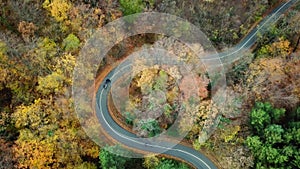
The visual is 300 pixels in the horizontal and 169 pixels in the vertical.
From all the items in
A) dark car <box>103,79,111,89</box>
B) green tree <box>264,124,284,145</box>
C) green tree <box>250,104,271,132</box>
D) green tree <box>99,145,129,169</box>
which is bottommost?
green tree <box>99,145,129,169</box>

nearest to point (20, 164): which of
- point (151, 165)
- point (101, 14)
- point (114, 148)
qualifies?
point (114, 148)

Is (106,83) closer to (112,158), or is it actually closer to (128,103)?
(128,103)

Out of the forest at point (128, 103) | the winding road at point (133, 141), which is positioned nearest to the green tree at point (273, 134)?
the forest at point (128, 103)

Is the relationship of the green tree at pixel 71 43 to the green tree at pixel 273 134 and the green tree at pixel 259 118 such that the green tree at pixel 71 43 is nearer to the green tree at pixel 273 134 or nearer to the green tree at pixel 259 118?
the green tree at pixel 259 118

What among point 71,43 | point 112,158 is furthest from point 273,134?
point 71,43

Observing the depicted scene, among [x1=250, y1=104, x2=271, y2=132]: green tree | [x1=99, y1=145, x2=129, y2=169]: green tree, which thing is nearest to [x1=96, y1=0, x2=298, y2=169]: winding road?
[x1=99, y1=145, x2=129, y2=169]: green tree

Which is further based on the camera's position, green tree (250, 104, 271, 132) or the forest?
the forest

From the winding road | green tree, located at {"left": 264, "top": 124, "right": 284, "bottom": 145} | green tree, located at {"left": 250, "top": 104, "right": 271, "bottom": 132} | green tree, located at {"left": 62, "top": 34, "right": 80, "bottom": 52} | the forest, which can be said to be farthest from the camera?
green tree, located at {"left": 62, "top": 34, "right": 80, "bottom": 52}

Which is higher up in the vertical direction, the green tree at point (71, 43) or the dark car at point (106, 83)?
the green tree at point (71, 43)

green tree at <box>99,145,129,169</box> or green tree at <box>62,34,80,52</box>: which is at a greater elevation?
green tree at <box>62,34,80,52</box>

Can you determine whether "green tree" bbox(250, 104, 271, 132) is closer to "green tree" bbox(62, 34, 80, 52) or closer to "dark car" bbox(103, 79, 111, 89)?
"dark car" bbox(103, 79, 111, 89)
